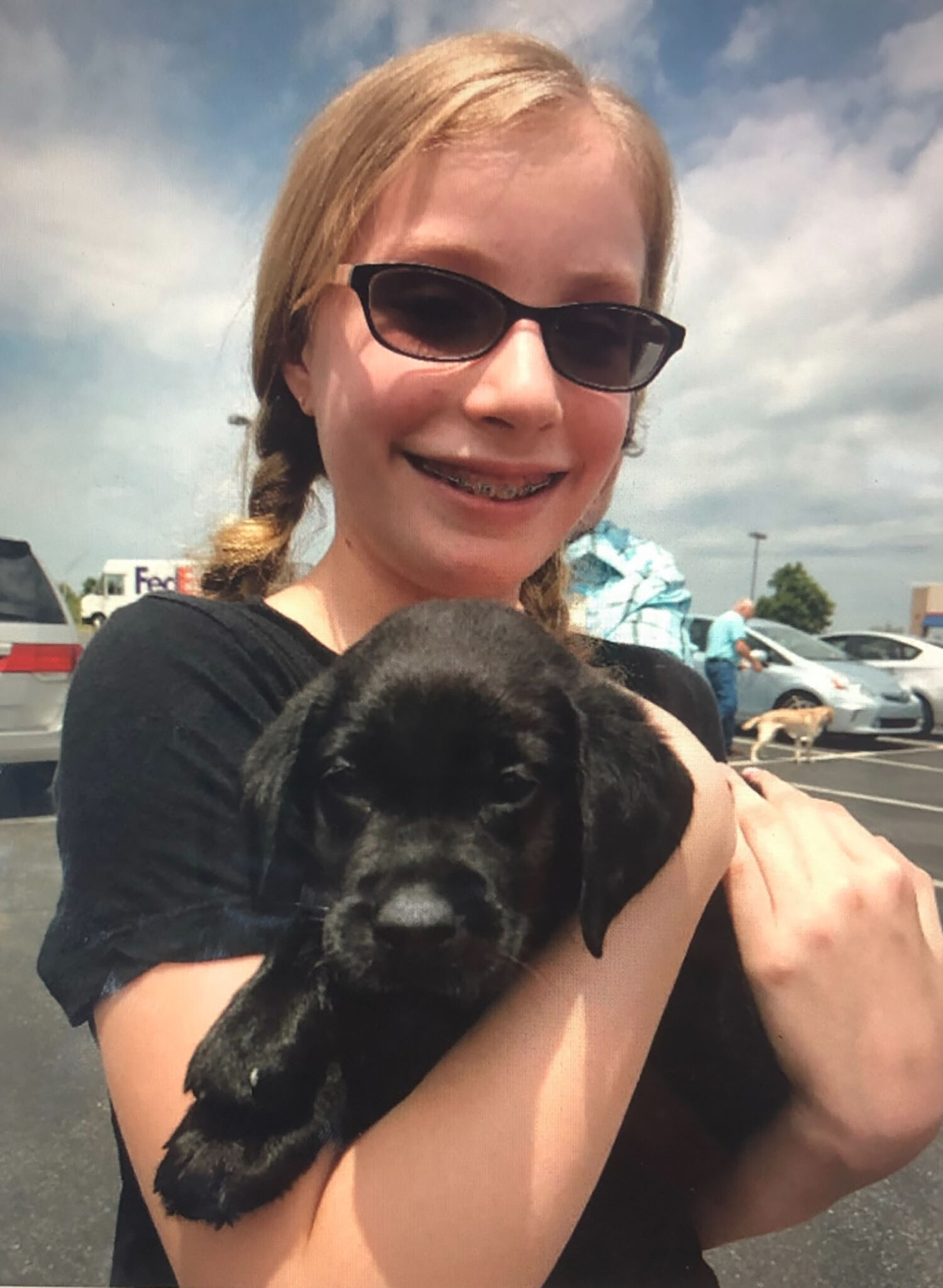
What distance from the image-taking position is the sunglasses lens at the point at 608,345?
0.89 meters

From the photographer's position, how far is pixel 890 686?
1.19m

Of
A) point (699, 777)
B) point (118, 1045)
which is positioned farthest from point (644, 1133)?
point (118, 1045)

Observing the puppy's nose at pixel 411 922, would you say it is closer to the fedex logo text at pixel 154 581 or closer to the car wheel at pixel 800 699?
the fedex logo text at pixel 154 581

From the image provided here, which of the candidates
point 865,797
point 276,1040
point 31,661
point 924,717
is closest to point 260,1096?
point 276,1040

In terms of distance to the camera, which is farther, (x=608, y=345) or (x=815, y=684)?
(x=815, y=684)

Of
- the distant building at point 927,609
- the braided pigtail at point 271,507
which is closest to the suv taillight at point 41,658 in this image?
the braided pigtail at point 271,507

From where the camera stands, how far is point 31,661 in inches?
33.4

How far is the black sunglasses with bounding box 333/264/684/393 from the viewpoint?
2.83 feet

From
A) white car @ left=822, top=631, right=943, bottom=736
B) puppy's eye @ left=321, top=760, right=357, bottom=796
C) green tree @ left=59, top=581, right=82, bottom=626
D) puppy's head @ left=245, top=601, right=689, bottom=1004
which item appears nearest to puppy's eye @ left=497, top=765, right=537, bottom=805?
puppy's head @ left=245, top=601, right=689, bottom=1004

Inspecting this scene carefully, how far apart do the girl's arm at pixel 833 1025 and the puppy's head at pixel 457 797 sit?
0.56 ft

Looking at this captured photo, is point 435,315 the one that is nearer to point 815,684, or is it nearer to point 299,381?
point 299,381

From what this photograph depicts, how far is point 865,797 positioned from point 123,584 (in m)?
0.94

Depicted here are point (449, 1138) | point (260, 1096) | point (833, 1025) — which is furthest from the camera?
point (833, 1025)

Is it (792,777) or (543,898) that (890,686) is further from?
(543,898)
